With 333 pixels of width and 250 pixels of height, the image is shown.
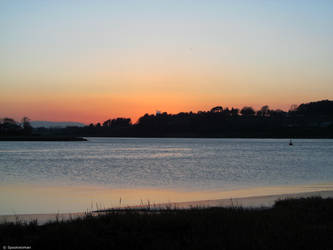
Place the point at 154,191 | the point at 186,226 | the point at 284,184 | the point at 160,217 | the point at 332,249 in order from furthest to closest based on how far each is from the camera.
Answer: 1. the point at 284,184
2. the point at 154,191
3. the point at 160,217
4. the point at 186,226
5. the point at 332,249

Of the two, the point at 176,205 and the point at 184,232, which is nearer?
the point at 184,232

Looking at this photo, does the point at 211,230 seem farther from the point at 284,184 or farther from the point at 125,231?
the point at 284,184

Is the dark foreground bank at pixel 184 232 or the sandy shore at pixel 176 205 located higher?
the dark foreground bank at pixel 184 232

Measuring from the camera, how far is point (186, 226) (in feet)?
36.4

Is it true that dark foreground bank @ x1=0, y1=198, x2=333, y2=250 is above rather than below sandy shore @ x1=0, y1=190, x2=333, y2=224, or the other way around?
above

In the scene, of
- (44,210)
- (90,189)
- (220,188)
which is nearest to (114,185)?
(90,189)

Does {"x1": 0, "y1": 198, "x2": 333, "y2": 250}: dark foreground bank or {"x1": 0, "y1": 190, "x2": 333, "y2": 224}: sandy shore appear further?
{"x1": 0, "y1": 190, "x2": 333, "y2": 224}: sandy shore

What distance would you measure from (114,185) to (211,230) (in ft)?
69.4

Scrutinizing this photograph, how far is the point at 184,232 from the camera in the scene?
419 inches

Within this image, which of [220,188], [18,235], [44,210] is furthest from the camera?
[220,188]

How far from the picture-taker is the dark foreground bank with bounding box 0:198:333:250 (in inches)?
373

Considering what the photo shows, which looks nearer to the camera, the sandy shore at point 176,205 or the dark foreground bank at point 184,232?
the dark foreground bank at point 184,232

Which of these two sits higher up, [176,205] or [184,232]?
[184,232]

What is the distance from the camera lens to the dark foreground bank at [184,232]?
373 inches
